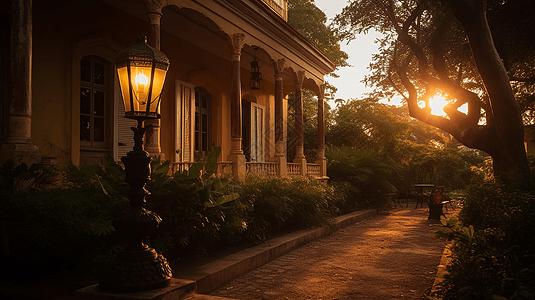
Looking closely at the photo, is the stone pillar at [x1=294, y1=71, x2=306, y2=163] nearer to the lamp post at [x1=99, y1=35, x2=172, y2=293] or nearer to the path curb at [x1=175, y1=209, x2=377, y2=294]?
the path curb at [x1=175, y1=209, x2=377, y2=294]

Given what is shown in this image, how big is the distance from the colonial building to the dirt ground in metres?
2.91

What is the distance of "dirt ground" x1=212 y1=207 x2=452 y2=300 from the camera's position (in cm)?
538

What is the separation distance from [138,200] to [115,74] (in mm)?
6578

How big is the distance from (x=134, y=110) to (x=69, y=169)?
6.39ft

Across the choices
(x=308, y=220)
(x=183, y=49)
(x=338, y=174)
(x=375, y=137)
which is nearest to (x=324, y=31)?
(x=375, y=137)

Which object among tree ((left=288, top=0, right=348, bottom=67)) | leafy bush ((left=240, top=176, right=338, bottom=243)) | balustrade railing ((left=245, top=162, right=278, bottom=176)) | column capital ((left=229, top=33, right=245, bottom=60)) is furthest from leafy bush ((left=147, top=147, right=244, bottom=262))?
tree ((left=288, top=0, right=348, bottom=67))

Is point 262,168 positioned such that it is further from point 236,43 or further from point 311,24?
point 311,24

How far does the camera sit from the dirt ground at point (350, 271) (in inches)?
212

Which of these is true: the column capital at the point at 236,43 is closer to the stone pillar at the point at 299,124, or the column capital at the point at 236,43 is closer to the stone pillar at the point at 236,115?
the stone pillar at the point at 236,115

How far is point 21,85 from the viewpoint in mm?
6152

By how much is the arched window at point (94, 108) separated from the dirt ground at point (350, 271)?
4734 millimetres

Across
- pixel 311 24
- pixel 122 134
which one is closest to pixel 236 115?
pixel 122 134

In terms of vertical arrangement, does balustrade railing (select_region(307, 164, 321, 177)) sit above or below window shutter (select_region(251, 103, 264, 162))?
below

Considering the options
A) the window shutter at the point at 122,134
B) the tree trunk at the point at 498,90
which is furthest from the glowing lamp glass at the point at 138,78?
the tree trunk at the point at 498,90
